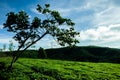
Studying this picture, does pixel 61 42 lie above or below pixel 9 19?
below

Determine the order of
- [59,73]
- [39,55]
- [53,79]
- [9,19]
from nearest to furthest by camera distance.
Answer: [53,79]
[9,19]
[59,73]
[39,55]

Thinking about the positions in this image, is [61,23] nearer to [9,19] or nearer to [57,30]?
[57,30]

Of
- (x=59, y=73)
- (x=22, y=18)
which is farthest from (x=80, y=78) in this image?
(x=22, y=18)

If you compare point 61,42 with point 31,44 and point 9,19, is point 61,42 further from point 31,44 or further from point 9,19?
point 9,19

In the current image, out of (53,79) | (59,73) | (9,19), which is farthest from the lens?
(59,73)

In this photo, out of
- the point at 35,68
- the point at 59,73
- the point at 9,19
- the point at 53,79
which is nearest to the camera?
the point at 53,79

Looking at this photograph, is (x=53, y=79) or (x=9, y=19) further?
(x=9, y=19)

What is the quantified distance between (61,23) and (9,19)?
10699 mm

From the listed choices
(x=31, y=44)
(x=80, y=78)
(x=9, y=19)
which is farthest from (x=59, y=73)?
(x=9, y=19)

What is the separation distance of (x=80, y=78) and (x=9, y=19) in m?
18.8

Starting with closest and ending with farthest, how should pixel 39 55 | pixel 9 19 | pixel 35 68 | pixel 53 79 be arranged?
pixel 53 79 → pixel 9 19 → pixel 35 68 → pixel 39 55

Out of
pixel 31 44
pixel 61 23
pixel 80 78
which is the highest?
pixel 61 23

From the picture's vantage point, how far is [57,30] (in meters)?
46.1

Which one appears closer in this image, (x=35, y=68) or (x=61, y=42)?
(x=61, y=42)
